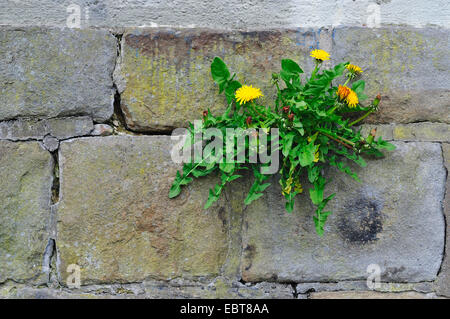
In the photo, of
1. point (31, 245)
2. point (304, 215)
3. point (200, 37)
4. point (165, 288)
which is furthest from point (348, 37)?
point (31, 245)

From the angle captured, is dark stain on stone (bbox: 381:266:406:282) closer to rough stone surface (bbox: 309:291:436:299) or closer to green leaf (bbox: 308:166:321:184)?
rough stone surface (bbox: 309:291:436:299)

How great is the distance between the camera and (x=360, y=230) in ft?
4.70

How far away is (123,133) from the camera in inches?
56.6

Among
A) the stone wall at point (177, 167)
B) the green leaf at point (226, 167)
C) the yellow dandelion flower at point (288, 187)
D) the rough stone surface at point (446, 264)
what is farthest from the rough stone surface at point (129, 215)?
the rough stone surface at point (446, 264)

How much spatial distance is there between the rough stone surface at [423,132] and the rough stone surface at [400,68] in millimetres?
26

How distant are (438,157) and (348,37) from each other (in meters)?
0.54

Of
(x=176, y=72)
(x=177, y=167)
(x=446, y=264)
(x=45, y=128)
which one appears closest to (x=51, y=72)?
(x=45, y=128)

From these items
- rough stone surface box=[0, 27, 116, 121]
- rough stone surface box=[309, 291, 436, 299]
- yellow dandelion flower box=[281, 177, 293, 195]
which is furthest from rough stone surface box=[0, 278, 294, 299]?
rough stone surface box=[0, 27, 116, 121]

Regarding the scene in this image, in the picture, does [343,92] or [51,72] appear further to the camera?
Result: [51,72]

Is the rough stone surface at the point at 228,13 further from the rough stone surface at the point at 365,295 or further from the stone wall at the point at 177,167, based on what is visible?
the rough stone surface at the point at 365,295

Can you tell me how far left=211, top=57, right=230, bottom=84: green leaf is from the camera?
51.4 inches

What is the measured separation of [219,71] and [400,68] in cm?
66

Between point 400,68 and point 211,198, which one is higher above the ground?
point 400,68

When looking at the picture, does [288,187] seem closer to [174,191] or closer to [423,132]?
[174,191]
